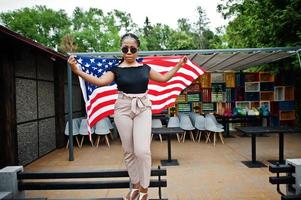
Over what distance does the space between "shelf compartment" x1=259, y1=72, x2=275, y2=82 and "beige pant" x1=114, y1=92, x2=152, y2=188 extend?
427 inches

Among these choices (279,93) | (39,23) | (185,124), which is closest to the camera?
(185,124)

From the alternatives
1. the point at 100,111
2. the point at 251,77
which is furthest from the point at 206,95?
the point at 100,111

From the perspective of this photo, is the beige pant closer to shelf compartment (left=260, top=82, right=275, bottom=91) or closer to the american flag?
the american flag

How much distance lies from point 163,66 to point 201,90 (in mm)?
6944

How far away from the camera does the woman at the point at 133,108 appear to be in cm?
241

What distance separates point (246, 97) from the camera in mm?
12492

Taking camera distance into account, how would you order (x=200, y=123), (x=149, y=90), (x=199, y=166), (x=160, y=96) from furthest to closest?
1. (x=200, y=123)
2. (x=199, y=166)
3. (x=160, y=96)
4. (x=149, y=90)

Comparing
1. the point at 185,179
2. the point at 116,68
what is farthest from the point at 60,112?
the point at 116,68

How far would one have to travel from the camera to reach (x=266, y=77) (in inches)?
485

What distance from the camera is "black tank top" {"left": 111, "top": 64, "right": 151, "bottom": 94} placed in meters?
2.44

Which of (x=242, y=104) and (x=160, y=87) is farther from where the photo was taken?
(x=242, y=104)

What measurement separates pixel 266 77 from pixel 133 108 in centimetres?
1111

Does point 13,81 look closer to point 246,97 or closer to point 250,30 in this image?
point 250,30

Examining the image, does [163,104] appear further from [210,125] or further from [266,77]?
[266,77]
